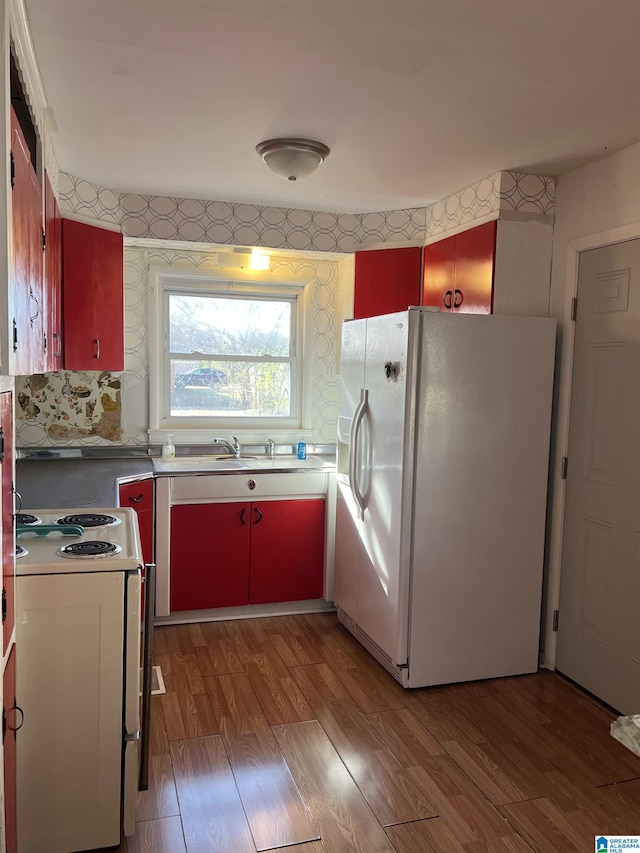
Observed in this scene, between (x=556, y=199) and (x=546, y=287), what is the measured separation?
1.34ft

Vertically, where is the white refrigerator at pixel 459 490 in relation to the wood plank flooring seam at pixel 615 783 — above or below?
above

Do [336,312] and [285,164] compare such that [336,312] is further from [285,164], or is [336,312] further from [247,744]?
[247,744]

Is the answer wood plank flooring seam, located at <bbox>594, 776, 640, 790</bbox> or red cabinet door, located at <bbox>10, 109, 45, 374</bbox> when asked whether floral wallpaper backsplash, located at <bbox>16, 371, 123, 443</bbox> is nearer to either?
red cabinet door, located at <bbox>10, 109, 45, 374</bbox>

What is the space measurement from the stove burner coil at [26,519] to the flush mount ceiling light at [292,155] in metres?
1.70

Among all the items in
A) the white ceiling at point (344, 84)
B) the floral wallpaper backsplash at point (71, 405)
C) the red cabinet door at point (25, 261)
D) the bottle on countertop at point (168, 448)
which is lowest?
the bottle on countertop at point (168, 448)

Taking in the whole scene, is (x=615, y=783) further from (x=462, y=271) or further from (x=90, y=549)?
(x=462, y=271)

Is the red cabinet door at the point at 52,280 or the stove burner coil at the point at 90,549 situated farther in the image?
the red cabinet door at the point at 52,280

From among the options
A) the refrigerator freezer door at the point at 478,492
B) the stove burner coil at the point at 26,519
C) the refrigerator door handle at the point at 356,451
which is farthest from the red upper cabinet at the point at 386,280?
the stove burner coil at the point at 26,519

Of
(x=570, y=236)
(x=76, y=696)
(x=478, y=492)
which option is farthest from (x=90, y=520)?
(x=570, y=236)

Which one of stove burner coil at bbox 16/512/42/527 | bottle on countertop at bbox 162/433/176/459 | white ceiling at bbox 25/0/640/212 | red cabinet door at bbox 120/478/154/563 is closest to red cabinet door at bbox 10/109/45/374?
white ceiling at bbox 25/0/640/212

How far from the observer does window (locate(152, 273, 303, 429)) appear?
4109 millimetres

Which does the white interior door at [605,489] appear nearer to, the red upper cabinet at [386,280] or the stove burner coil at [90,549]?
the red upper cabinet at [386,280]

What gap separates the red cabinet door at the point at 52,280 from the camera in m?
2.63

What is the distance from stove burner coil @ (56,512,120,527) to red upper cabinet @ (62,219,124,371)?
1.17 m
